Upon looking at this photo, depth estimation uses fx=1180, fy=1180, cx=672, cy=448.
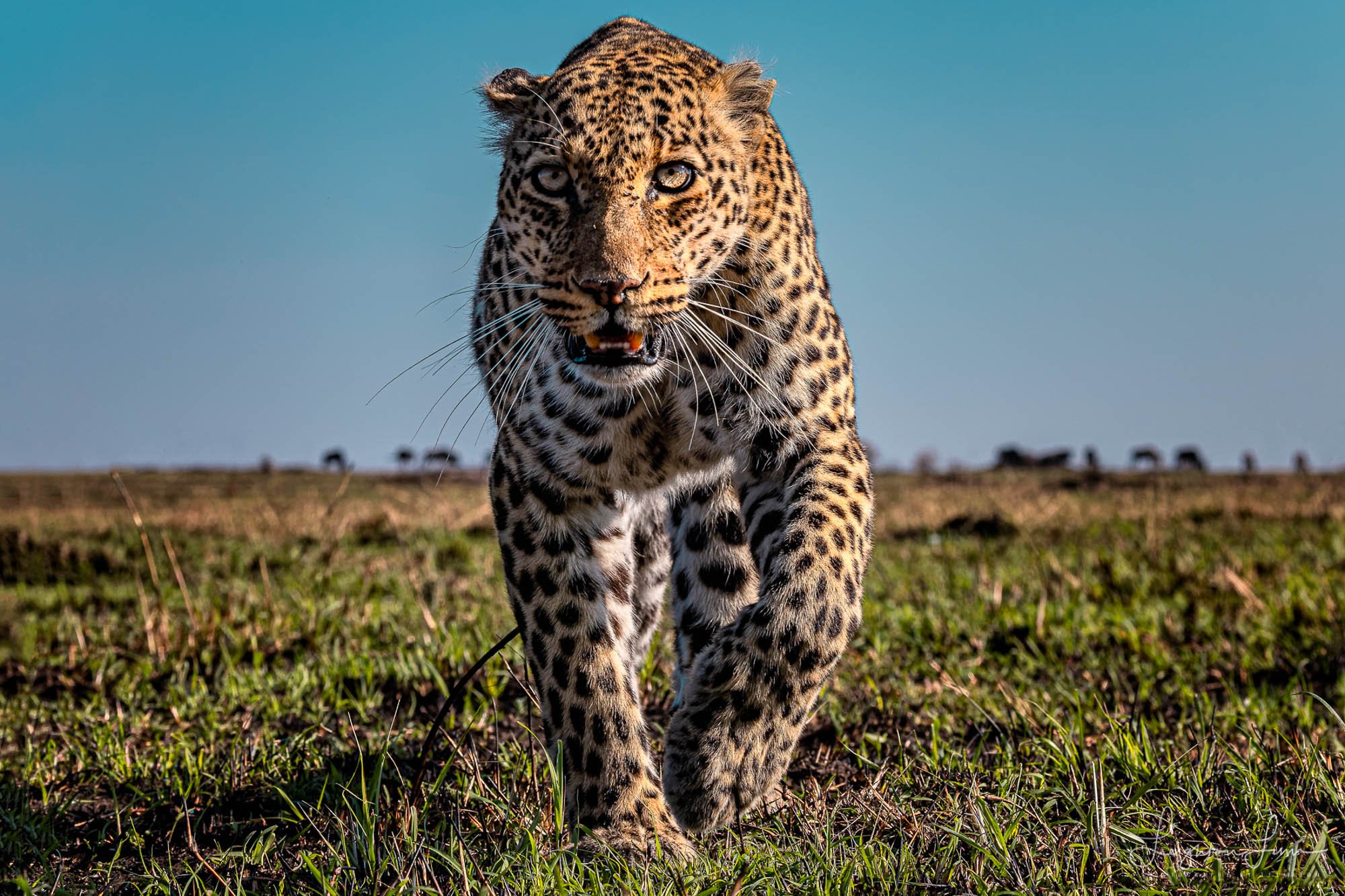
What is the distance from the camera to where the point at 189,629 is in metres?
6.18

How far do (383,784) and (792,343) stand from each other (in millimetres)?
1935

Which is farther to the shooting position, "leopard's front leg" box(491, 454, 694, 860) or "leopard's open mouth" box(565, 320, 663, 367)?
"leopard's open mouth" box(565, 320, 663, 367)

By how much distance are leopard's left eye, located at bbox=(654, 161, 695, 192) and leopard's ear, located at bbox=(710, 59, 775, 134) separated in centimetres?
39

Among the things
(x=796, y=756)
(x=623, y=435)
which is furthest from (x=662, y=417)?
(x=796, y=756)

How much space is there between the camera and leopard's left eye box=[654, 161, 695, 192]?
381cm

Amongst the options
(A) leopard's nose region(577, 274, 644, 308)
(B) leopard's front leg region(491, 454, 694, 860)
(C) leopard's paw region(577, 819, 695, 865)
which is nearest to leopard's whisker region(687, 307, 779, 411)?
(A) leopard's nose region(577, 274, 644, 308)

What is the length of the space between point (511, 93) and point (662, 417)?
1.35 metres

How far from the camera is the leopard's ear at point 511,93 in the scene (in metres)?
4.16

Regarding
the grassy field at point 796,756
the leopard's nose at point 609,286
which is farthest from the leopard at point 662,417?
the grassy field at point 796,756

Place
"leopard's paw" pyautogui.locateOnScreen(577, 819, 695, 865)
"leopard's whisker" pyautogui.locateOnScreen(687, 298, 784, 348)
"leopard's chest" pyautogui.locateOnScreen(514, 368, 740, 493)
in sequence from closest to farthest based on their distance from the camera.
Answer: "leopard's paw" pyautogui.locateOnScreen(577, 819, 695, 865) < "leopard's whisker" pyautogui.locateOnScreen(687, 298, 784, 348) < "leopard's chest" pyautogui.locateOnScreen(514, 368, 740, 493)

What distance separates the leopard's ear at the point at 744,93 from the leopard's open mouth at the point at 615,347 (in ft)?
3.19

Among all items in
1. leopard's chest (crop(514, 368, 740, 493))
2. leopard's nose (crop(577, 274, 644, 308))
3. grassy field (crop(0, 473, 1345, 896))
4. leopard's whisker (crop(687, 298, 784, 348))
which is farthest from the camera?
leopard's chest (crop(514, 368, 740, 493))

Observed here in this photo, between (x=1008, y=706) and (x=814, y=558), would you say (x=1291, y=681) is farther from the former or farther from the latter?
(x=814, y=558)

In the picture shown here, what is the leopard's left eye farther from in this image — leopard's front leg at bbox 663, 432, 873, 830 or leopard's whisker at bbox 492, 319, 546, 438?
leopard's front leg at bbox 663, 432, 873, 830
